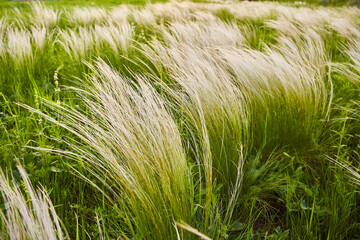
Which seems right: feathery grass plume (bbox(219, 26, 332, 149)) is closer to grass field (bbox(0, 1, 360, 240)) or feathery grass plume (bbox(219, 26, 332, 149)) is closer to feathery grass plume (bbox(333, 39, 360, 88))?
grass field (bbox(0, 1, 360, 240))

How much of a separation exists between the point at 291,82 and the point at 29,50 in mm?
1799

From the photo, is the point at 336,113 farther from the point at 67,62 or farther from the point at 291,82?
the point at 67,62

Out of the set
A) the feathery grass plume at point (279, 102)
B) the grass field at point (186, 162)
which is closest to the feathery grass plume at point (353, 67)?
the grass field at point (186, 162)

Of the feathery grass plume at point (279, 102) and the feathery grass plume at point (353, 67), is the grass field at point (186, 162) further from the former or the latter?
the feathery grass plume at point (353, 67)

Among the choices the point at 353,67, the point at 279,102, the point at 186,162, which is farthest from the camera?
the point at 353,67

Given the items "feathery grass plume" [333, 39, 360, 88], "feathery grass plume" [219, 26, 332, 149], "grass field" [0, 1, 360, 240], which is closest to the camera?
"grass field" [0, 1, 360, 240]

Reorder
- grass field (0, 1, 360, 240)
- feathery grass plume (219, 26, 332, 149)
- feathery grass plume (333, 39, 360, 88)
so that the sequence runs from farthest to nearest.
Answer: feathery grass plume (333, 39, 360, 88), feathery grass plume (219, 26, 332, 149), grass field (0, 1, 360, 240)

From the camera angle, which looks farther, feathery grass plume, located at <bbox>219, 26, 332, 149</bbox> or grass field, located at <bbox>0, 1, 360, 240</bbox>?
feathery grass plume, located at <bbox>219, 26, 332, 149</bbox>

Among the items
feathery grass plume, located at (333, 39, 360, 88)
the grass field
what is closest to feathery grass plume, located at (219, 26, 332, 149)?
the grass field

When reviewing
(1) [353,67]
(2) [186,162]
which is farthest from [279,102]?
(1) [353,67]

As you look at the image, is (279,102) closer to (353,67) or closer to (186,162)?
(186,162)

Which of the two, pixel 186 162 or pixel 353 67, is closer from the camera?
pixel 186 162

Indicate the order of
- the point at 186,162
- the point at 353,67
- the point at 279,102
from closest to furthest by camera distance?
the point at 186,162 → the point at 279,102 → the point at 353,67

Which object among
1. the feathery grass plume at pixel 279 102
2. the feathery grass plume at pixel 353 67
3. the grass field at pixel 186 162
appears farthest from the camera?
the feathery grass plume at pixel 353 67
